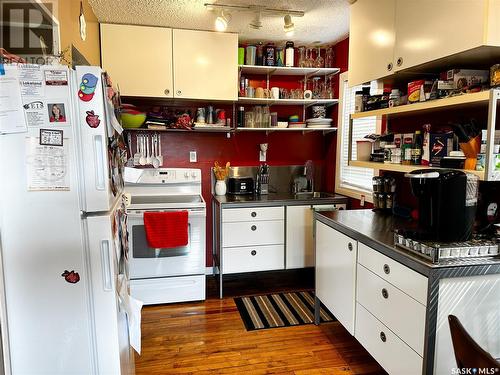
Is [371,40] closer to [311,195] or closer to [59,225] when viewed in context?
[311,195]

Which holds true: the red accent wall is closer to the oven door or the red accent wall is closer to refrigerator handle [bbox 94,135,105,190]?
the oven door

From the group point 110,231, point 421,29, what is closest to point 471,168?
point 421,29

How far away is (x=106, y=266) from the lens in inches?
53.1

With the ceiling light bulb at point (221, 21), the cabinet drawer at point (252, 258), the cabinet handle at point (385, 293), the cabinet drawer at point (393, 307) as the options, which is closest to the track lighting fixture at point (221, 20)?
the ceiling light bulb at point (221, 21)

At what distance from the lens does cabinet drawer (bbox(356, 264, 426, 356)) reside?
4.93 ft

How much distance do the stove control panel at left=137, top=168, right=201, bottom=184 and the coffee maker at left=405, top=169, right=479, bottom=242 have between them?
2.20 metres

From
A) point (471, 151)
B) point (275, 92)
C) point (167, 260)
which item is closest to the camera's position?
point (471, 151)

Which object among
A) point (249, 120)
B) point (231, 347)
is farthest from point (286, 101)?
point (231, 347)

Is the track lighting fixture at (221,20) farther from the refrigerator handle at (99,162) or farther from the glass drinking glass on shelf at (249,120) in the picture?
the refrigerator handle at (99,162)

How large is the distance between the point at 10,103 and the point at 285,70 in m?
2.62

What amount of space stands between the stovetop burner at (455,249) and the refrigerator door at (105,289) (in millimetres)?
1302

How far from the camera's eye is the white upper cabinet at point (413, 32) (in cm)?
144

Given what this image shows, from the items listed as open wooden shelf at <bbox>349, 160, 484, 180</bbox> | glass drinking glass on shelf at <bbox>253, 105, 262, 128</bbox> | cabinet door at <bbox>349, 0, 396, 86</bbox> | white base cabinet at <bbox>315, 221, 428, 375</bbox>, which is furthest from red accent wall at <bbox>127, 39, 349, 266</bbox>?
white base cabinet at <bbox>315, 221, 428, 375</bbox>

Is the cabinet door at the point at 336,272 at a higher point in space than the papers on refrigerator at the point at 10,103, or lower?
lower
